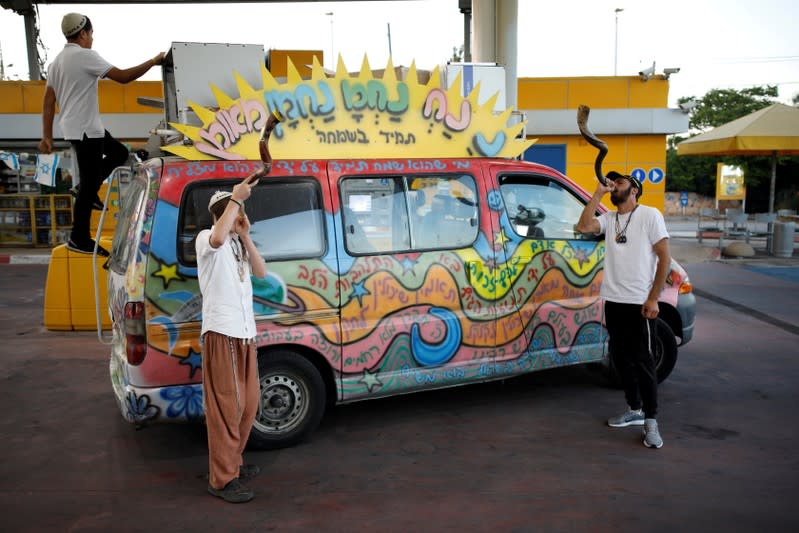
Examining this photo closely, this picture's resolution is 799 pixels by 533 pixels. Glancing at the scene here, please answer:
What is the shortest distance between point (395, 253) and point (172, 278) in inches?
62.2

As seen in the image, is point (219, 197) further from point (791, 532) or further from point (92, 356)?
point (92, 356)

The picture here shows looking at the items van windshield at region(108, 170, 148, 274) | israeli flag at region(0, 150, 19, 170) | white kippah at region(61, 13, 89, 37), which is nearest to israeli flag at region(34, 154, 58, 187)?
israeli flag at region(0, 150, 19, 170)

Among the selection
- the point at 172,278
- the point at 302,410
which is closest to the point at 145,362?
the point at 172,278

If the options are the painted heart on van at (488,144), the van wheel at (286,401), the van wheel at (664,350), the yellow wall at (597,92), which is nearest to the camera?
the van wheel at (286,401)

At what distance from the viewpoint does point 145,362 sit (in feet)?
14.5

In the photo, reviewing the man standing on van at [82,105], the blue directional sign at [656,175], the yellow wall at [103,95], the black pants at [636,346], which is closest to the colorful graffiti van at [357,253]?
the black pants at [636,346]

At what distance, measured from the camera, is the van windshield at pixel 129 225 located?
458 centimetres

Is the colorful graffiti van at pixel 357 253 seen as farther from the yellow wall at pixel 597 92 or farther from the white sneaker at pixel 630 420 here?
the yellow wall at pixel 597 92

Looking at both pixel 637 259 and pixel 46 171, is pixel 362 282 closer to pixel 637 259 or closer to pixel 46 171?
pixel 637 259

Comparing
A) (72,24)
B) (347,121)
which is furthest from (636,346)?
(72,24)

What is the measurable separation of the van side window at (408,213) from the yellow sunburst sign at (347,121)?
25 centimetres

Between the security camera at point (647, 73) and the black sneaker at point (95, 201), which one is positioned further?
the security camera at point (647, 73)

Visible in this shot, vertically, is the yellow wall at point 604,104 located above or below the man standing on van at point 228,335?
above

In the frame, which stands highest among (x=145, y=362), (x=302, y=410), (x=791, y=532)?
(x=145, y=362)
